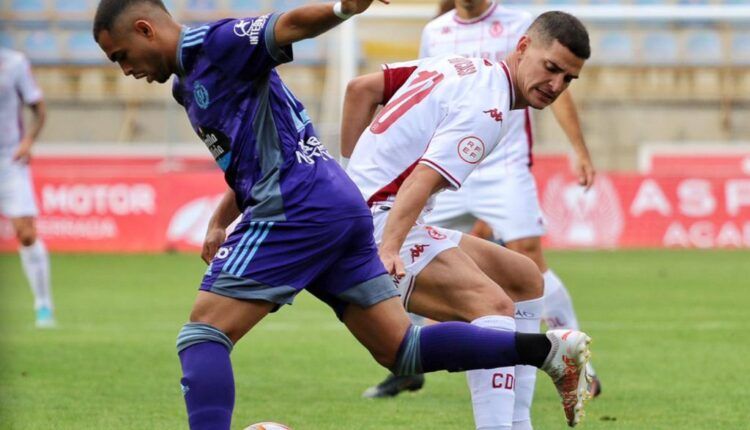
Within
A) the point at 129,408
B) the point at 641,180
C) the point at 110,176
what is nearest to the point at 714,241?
the point at 641,180

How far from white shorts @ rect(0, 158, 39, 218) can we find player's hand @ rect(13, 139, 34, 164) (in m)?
0.12

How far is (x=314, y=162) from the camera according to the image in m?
4.30

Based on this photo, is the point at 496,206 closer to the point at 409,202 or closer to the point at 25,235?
the point at 409,202

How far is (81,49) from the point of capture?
26609mm

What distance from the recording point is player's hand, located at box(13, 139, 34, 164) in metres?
10.7

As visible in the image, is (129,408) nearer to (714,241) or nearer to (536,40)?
(536,40)

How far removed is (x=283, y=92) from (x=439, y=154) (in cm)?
67

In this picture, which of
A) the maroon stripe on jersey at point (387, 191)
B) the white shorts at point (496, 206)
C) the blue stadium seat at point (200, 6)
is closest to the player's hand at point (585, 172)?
the white shorts at point (496, 206)

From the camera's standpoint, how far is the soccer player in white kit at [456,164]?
4.64 meters

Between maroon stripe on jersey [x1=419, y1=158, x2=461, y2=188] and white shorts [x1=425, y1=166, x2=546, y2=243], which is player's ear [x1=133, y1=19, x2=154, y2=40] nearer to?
maroon stripe on jersey [x1=419, y1=158, x2=461, y2=188]

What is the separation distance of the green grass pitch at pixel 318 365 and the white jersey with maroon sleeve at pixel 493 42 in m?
1.30

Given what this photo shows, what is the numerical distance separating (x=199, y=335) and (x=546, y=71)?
163 centimetres

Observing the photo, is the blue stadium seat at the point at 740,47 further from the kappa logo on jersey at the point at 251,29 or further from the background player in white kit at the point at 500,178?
the kappa logo on jersey at the point at 251,29

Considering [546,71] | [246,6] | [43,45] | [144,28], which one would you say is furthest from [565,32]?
[43,45]
